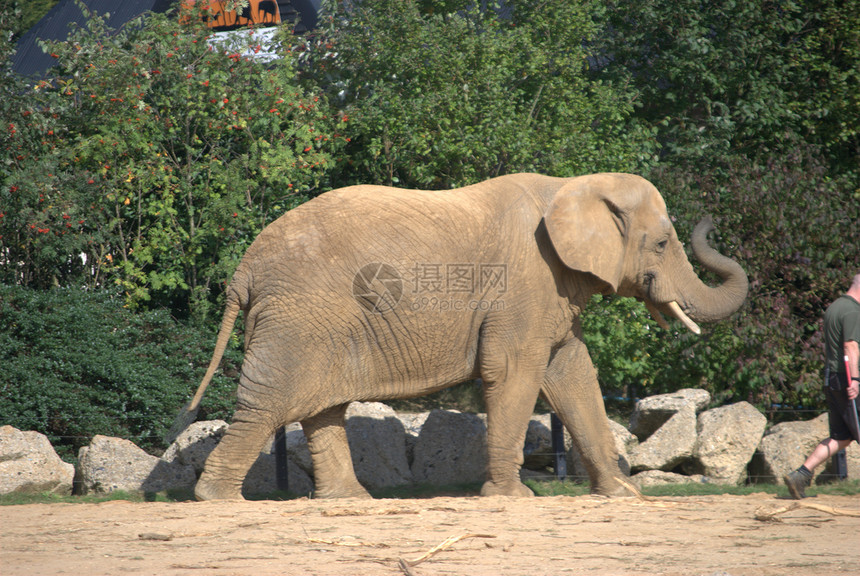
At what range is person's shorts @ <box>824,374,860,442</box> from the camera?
7344mm

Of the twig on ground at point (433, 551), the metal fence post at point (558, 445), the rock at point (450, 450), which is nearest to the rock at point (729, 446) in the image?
the metal fence post at point (558, 445)

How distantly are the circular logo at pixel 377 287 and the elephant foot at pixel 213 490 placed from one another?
184 cm

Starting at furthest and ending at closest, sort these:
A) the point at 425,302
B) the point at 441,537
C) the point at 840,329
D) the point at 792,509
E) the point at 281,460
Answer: the point at 281,460 → the point at 425,302 → the point at 840,329 → the point at 792,509 → the point at 441,537

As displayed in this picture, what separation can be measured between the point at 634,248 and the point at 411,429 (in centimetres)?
317

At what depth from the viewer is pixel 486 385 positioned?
797 cm

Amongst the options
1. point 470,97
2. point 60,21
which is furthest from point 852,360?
point 60,21

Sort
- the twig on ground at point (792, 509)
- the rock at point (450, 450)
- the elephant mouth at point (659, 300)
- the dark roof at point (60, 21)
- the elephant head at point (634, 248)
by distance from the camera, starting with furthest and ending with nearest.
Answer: the dark roof at point (60, 21)
the rock at point (450, 450)
the elephant mouth at point (659, 300)
the elephant head at point (634, 248)
the twig on ground at point (792, 509)

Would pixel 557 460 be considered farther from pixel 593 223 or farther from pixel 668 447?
pixel 593 223

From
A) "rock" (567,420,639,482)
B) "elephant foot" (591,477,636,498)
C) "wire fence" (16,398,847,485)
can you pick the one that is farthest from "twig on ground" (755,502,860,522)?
"rock" (567,420,639,482)

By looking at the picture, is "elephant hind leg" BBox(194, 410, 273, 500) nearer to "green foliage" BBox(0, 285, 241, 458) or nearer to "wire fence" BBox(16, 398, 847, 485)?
"wire fence" BBox(16, 398, 847, 485)

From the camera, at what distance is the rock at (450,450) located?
9352 millimetres

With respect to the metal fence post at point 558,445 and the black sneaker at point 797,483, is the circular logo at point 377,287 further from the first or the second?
the black sneaker at point 797,483

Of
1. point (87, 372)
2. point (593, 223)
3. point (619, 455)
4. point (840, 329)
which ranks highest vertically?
point (593, 223)

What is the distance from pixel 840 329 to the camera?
24.5ft
